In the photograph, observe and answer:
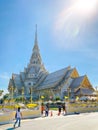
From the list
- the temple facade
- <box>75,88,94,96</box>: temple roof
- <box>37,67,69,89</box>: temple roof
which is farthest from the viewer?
<box>37,67,69,89</box>: temple roof

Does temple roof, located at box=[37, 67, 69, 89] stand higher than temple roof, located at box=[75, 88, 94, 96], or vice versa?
temple roof, located at box=[37, 67, 69, 89]

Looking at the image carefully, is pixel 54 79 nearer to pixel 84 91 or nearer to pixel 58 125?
pixel 84 91

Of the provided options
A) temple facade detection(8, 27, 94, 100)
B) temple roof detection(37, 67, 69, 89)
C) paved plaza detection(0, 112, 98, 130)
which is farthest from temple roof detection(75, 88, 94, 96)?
paved plaza detection(0, 112, 98, 130)

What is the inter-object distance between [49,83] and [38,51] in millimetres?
23540

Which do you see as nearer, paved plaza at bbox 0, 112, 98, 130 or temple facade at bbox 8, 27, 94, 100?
paved plaza at bbox 0, 112, 98, 130

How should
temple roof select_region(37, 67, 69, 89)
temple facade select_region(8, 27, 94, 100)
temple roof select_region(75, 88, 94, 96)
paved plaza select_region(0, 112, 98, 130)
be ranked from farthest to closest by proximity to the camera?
temple roof select_region(37, 67, 69, 89) < temple facade select_region(8, 27, 94, 100) < temple roof select_region(75, 88, 94, 96) < paved plaza select_region(0, 112, 98, 130)

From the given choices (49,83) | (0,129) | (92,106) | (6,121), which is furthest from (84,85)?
(0,129)

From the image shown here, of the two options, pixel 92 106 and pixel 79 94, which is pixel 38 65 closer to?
pixel 79 94

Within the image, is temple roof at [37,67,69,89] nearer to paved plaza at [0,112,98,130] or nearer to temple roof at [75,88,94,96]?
temple roof at [75,88,94,96]

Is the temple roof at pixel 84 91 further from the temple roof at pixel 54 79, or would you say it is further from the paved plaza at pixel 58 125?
the paved plaza at pixel 58 125

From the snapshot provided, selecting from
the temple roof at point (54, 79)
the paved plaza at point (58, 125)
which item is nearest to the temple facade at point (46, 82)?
the temple roof at point (54, 79)

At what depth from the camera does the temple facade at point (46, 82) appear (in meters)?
59.5

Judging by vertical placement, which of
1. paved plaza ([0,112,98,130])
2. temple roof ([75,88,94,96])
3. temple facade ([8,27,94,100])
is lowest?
paved plaza ([0,112,98,130])

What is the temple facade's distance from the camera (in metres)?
59.5
